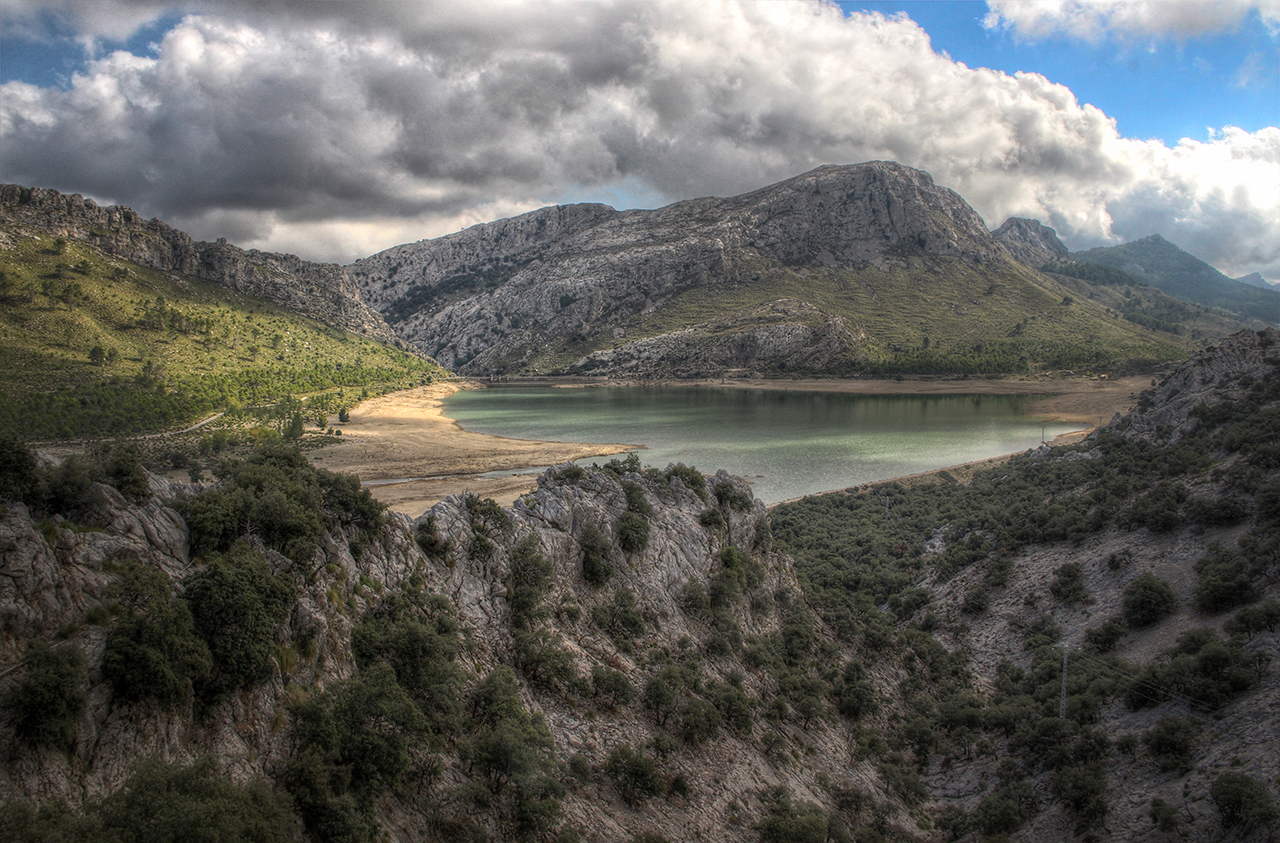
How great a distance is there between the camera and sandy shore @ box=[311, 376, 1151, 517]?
60.5 metres

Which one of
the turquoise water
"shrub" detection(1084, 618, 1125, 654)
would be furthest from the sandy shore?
"shrub" detection(1084, 618, 1125, 654)

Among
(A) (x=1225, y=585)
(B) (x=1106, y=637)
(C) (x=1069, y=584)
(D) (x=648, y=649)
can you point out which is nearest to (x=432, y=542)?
(D) (x=648, y=649)

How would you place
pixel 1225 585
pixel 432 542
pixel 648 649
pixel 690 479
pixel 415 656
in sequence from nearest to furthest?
pixel 415 656, pixel 432 542, pixel 648 649, pixel 1225 585, pixel 690 479

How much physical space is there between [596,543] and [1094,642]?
84.0 ft

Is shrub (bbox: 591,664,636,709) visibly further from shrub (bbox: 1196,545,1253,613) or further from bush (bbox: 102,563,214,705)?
shrub (bbox: 1196,545,1253,613)

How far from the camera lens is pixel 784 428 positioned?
4242 inches

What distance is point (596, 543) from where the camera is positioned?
26.3 metres

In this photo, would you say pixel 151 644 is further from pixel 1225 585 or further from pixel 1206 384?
pixel 1206 384

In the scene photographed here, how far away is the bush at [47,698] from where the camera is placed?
9109 mm

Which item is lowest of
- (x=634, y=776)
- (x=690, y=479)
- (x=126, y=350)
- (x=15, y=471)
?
(x=634, y=776)

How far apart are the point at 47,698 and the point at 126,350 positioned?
104305 mm

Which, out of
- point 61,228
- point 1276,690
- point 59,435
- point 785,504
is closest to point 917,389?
point 785,504

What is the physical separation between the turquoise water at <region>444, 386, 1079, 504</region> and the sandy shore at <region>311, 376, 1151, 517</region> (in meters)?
5.72

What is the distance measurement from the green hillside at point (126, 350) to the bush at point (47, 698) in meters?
67.7
